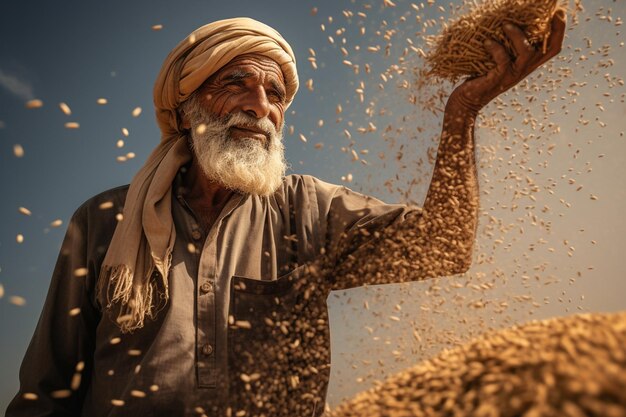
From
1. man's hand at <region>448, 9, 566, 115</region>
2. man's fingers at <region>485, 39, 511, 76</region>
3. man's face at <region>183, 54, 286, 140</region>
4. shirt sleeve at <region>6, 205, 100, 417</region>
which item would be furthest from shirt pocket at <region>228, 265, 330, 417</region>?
man's fingers at <region>485, 39, 511, 76</region>

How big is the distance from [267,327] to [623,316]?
5.47ft

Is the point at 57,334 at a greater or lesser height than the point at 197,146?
lesser

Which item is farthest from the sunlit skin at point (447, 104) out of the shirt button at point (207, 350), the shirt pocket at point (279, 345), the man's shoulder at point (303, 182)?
the shirt button at point (207, 350)

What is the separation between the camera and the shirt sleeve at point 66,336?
261 cm

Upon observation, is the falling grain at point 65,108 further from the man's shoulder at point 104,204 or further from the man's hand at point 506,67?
the man's hand at point 506,67

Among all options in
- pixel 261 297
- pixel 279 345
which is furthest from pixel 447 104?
pixel 279 345

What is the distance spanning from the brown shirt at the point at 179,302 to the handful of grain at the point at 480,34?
83 cm

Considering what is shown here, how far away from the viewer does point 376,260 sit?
2.61 m

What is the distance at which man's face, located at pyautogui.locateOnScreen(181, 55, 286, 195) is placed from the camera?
9.52 ft

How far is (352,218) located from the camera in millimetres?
2775

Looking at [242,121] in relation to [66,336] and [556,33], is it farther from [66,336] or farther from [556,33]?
[556,33]

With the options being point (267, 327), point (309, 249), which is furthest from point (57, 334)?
point (309, 249)

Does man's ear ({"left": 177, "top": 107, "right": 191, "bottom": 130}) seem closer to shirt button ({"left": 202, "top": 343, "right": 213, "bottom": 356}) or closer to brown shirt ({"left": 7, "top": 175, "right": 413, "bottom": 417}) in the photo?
brown shirt ({"left": 7, "top": 175, "right": 413, "bottom": 417})

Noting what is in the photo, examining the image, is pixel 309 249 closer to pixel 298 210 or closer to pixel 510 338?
pixel 298 210
